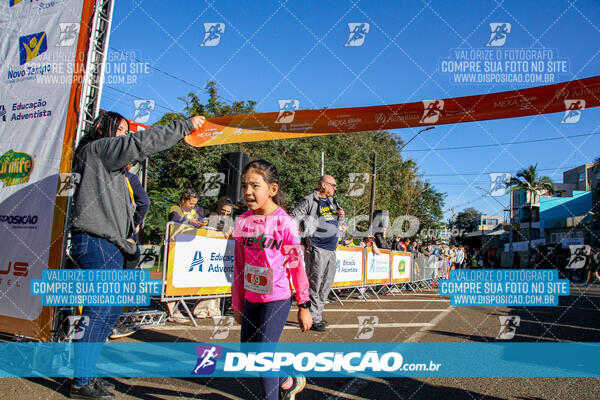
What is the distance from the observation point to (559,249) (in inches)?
1516

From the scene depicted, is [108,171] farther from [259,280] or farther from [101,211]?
[259,280]

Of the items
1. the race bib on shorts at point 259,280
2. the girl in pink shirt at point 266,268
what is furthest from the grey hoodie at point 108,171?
the race bib on shorts at point 259,280

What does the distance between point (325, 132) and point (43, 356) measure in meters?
7.67

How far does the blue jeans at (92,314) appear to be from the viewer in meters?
2.62

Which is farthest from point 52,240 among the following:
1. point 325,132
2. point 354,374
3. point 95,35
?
point 325,132

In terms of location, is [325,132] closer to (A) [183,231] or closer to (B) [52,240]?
(A) [183,231]

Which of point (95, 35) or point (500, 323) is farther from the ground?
point (95, 35)

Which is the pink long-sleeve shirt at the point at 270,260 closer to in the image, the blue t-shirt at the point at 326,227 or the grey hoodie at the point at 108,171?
the grey hoodie at the point at 108,171

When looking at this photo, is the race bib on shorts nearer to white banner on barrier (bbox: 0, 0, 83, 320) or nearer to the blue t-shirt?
white banner on barrier (bbox: 0, 0, 83, 320)

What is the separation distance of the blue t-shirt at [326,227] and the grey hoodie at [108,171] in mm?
2885

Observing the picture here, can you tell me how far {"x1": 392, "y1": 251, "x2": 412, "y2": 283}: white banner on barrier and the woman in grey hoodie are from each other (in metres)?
9.98

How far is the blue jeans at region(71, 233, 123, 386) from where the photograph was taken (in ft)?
8.58

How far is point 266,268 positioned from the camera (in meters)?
2.40

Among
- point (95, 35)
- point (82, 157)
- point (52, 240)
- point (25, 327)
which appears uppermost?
point (95, 35)
